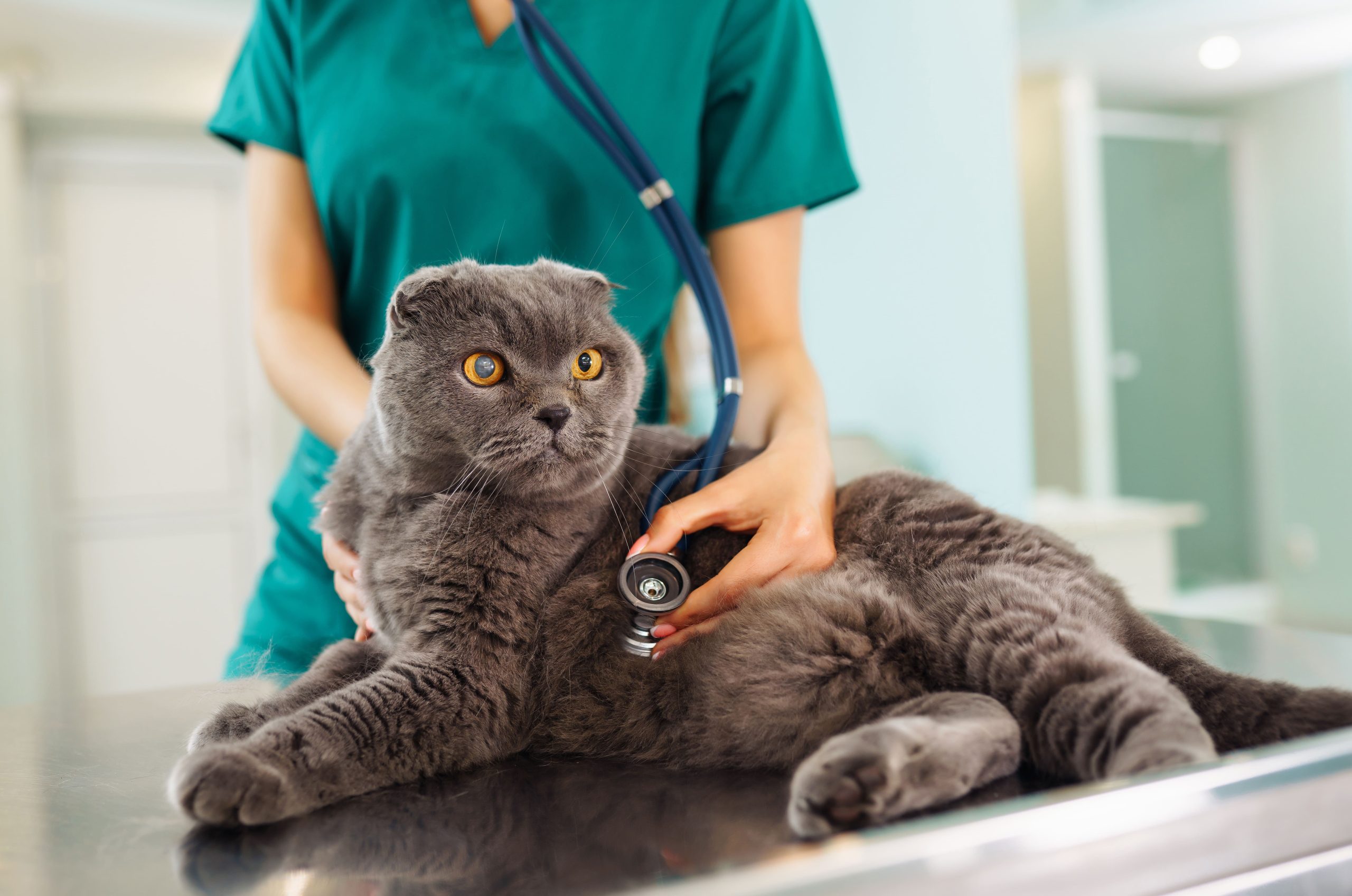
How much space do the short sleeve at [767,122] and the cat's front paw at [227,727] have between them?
81 centimetres

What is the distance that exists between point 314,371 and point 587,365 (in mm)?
469

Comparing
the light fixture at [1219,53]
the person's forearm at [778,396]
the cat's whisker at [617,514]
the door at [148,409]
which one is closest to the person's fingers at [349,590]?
the cat's whisker at [617,514]

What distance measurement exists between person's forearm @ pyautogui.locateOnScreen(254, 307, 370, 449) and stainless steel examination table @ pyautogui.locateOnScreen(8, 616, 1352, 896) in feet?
1.66

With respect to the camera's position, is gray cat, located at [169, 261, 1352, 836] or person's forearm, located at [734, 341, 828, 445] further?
person's forearm, located at [734, 341, 828, 445]

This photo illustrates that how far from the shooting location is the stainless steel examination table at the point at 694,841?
44 centimetres

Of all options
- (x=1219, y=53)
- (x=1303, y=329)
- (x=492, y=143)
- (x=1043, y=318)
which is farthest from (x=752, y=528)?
(x=1303, y=329)

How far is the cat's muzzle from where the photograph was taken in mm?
768

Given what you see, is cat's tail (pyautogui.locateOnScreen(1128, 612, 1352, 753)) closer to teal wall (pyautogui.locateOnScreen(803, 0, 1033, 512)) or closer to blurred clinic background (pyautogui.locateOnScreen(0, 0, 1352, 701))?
teal wall (pyautogui.locateOnScreen(803, 0, 1033, 512))

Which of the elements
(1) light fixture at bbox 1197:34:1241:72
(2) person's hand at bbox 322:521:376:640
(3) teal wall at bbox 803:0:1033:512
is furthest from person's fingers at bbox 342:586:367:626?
(1) light fixture at bbox 1197:34:1241:72

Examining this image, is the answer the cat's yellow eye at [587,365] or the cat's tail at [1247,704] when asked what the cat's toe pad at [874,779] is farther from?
the cat's yellow eye at [587,365]

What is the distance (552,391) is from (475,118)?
1.58 feet

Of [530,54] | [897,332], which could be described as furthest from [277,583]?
[897,332]

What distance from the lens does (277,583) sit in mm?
1230

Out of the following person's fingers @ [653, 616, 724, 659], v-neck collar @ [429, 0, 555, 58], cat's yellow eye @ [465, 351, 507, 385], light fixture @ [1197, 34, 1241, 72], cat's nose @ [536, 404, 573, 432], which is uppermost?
light fixture @ [1197, 34, 1241, 72]
